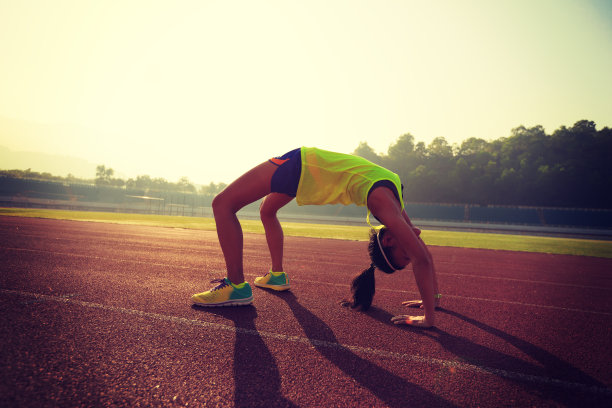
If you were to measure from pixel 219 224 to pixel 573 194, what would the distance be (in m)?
69.6

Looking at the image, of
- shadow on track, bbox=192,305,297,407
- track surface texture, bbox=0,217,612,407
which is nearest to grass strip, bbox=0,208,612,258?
track surface texture, bbox=0,217,612,407

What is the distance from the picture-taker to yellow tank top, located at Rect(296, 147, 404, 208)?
3.09 meters

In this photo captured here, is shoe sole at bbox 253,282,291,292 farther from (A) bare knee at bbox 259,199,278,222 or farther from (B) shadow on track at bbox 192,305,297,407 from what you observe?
(B) shadow on track at bbox 192,305,297,407

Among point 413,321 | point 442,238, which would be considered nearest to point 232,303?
point 413,321

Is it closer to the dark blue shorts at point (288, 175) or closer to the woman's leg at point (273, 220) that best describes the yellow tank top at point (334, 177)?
the dark blue shorts at point (288, 175)

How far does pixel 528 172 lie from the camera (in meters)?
61.0

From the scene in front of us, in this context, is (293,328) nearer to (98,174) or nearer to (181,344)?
(181,344)

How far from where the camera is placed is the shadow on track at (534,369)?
215 centimetres

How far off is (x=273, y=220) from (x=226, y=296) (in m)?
1.14

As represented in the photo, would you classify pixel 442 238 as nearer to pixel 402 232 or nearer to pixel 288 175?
pixel 402 232

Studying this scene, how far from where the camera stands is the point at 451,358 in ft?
8.73

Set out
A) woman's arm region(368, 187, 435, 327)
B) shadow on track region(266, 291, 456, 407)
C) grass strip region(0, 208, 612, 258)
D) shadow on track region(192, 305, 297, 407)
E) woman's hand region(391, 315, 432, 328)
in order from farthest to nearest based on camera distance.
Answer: grass strip region(0, 208, 612, 258) < woman's hand region(391, 315, 432, 328) < woman's arm region(368, 187, 435, 327) < shadow on track region(266, 291, 456, 407) < shadow on track region(192, 305, 297, 407)

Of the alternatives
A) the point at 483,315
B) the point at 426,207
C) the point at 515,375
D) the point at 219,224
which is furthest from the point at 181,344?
the point at 426,207

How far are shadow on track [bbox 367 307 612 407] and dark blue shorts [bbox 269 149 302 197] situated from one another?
1789 mm
